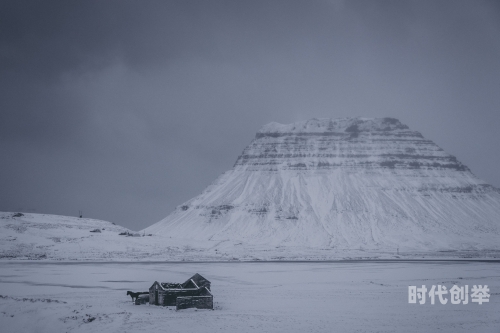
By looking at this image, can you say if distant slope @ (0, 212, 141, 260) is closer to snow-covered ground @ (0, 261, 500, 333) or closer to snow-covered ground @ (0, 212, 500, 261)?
snow-covered ground @ (0, 212, 500, 261)

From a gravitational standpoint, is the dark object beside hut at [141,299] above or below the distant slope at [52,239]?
below

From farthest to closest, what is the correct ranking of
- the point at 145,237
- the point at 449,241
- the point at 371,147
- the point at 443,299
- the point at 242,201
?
the point at 371,147 → the point at 242,201 → the point at 449,241 → the point at 145,237 → the point at 443,299

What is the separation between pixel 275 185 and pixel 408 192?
4179cm

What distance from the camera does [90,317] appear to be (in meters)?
27.5

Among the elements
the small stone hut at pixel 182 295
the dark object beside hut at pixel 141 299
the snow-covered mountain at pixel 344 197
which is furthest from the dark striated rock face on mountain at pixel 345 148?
the small stone hut at pixel 182 295

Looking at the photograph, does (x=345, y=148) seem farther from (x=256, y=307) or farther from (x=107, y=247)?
(x=256, y=307)

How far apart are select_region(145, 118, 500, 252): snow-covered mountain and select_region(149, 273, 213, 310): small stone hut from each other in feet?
263

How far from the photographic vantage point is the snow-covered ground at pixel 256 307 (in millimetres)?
26234

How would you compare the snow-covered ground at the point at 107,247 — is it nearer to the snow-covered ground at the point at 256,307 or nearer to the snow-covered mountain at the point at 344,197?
the snow-covered mountain at the point at 344,197

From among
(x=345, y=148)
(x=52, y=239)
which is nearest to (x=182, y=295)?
(x=52, y=239)

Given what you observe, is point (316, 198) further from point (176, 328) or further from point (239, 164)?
point (176, 328)

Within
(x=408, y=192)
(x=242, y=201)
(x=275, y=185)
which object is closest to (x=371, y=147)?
(x=408, y=192)

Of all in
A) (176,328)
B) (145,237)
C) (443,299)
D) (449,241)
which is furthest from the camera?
(449,241)

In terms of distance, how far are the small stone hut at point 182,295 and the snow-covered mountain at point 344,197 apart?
80.1 meters
